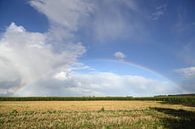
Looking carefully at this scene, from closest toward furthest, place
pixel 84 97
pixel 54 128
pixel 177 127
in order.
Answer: pixel 54 128 → pixel 177 127 → pixel 84 97

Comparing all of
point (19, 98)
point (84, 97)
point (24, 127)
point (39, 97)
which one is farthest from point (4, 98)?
point (24, 127)

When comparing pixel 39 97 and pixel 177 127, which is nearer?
pixel 177 127

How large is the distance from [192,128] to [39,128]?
11283 millimetres

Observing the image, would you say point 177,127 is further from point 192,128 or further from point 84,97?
point 84,97

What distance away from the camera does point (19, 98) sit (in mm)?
98688

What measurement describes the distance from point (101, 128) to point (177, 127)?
5934 mm

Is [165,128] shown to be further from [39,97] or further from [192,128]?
[39,97]

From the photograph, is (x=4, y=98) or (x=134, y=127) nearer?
(x=134, y=127)

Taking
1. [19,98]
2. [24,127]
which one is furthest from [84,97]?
[24,127]

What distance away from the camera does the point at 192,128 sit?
18.6m

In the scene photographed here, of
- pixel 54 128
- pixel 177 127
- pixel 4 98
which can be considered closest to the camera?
pixel 54 128

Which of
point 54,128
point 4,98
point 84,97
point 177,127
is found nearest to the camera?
point 54,128

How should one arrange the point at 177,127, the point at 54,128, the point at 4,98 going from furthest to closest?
1. the point at 4,98
2. the point at 177,127
3. the point at 54,128

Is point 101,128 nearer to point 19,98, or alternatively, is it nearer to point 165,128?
point 165,128
